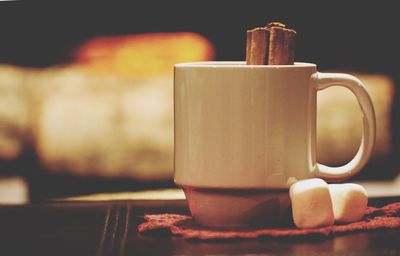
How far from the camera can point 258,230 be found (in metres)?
0.75

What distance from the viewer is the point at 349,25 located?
131cm

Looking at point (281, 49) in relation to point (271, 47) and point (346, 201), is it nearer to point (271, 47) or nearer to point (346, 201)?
point (271, 47)

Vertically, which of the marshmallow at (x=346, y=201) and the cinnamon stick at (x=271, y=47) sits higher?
the cinnamon stick at (x=271, y=47)

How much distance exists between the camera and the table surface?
2.27 ft

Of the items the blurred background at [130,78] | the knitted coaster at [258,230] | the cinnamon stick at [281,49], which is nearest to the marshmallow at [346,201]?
the knitted coaster at [258,230]

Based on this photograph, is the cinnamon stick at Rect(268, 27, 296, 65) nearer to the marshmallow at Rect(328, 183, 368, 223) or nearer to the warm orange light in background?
the marshmallow at Rect(328, 183, 368, 223)

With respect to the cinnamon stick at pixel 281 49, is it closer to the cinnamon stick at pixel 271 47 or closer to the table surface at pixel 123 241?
the cinnamon stick at pixel 271 47

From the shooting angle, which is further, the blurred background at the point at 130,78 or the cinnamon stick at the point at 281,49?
the blurred background at the point at 130,78

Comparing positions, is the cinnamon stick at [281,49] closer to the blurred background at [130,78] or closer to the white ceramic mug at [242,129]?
the white ceramic mug at [242,129]

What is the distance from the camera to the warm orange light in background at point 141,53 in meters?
1.29

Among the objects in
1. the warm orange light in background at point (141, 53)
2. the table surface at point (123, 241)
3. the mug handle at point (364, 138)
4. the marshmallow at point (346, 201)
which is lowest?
the table surface at point (123, 241)

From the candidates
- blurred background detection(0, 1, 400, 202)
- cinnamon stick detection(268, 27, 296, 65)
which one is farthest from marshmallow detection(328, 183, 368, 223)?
blurred background detection(0, 1, 400, 202)

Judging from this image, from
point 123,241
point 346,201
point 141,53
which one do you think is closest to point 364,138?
point 346,201

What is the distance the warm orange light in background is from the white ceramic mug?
0.53 meters
